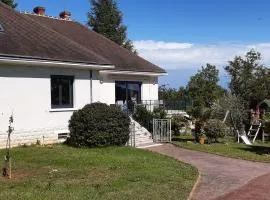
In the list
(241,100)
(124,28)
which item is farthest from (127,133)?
(124,28)

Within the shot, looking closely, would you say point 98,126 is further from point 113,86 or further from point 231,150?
point 113,86

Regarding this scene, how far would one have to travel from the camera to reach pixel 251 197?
496 inches

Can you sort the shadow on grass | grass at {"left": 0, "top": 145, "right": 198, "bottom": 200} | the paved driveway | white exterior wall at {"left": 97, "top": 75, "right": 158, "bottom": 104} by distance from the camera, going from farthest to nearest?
white exterior wall at {"left": 97, "top": 75, "right": 158, "bottom": 104} < the shadow on grass < the paved driveway < grass at {"left": 0, "top": 145, "right": 198, "bottom": 200}

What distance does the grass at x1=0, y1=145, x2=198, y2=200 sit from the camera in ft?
39.7

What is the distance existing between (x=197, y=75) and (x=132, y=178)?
34.2 meters

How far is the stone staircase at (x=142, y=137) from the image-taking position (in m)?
23.8

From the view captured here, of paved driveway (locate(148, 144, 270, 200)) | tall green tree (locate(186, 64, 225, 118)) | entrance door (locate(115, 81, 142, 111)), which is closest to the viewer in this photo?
paved driveway (locate(148, 144, 270, 200))

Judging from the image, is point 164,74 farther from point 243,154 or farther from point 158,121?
point 243,154

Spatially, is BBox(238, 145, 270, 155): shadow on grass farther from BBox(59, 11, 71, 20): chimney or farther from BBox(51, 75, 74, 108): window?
BBox(59, 11, 71, 20): chimney

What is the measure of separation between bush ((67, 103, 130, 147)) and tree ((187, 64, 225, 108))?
21.9 m

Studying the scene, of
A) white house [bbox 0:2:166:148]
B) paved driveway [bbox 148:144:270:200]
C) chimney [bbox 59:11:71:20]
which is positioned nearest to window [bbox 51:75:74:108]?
white house [bbox 0:2:166:148]

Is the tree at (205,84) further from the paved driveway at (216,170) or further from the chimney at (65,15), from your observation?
the paved driveway at (216,170)

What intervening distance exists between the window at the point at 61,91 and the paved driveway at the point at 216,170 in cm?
435

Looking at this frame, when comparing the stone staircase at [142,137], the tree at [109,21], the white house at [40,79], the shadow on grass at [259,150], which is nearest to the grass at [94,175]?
the white house at [40,79]
